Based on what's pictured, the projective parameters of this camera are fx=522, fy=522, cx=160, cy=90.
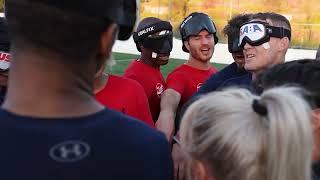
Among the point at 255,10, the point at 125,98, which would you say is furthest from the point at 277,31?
the point at 255,10

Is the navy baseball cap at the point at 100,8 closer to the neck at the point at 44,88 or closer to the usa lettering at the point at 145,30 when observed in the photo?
the neck at the point at 44,88

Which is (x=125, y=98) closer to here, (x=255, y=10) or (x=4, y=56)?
(x=4, y=56)

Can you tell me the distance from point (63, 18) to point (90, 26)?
61mm

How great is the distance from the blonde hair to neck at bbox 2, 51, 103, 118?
0.32 m

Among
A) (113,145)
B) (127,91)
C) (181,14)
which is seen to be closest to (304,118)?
(113,145)

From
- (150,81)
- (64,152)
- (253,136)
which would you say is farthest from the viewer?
(150,81)

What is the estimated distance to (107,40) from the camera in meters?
1.14

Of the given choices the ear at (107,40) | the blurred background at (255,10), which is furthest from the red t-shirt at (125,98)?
the blurred background at (255,10)

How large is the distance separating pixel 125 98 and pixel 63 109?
4.28 ft

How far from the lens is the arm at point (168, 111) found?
2996mm

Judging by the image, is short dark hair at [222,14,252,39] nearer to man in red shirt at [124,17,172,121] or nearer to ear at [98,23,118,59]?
man in red shirt at [124,17,172,121]

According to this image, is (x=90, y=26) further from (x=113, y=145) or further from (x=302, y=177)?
(x=302, y=177)

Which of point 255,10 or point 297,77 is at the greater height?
point 297,77

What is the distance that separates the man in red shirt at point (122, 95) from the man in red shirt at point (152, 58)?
95 centimetres
